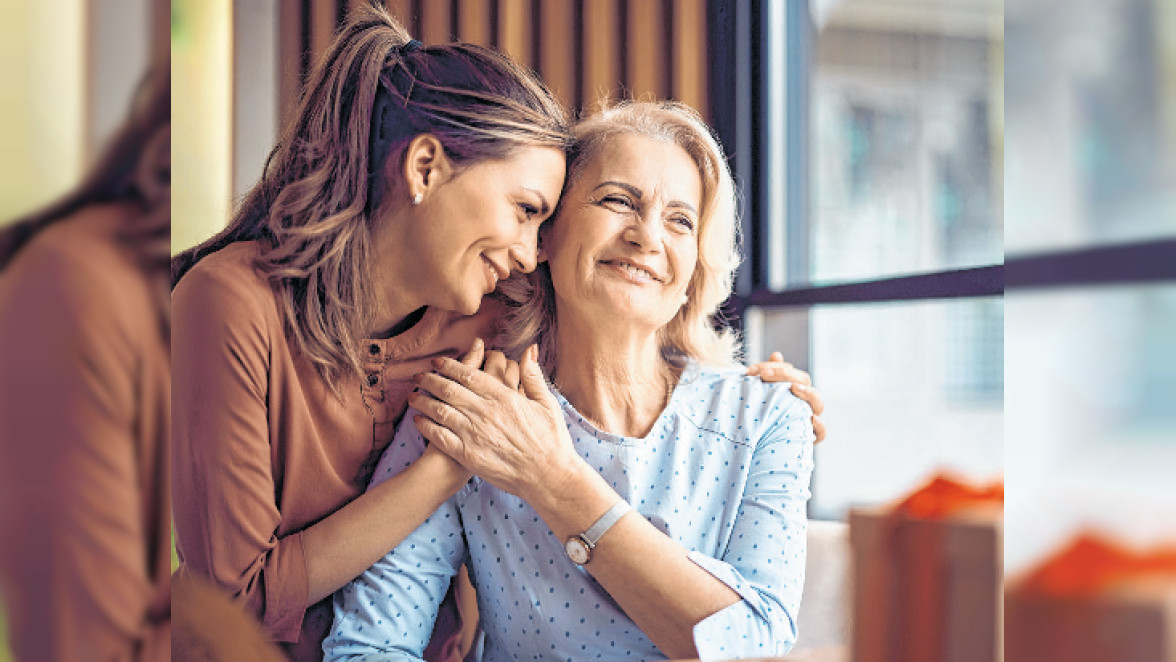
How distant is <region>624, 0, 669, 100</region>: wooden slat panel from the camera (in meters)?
1.10

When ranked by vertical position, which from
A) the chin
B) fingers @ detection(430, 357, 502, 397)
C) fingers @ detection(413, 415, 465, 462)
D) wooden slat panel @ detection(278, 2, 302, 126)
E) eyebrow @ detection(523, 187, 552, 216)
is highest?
wooden slat panel @ detection(278, 2, 302, 126)

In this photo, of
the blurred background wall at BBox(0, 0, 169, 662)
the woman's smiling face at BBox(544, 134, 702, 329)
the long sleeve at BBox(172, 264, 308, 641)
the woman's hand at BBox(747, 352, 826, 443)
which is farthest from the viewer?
the woman's hand at BBox(747, 352, 826, 443)

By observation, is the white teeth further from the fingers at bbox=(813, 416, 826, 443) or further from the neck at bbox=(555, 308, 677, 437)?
the fingers at bbox=(813, 416, 826, 443)

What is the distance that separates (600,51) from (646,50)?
0.06 meters

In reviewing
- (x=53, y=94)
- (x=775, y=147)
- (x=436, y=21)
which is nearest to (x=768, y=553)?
(x=775, y=147)

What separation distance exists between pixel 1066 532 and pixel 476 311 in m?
0.73

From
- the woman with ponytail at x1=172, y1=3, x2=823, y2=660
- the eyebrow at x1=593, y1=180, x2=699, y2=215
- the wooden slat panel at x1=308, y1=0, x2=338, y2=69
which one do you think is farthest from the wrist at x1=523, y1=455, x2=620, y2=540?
the wooden slat panel at x1=308, y1=0, x2=338, y2=69

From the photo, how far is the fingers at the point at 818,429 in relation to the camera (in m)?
1.18

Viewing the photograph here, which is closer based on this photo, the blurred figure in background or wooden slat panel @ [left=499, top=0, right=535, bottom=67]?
the blurred figure in background

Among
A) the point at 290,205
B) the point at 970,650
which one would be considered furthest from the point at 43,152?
the point at 970,650

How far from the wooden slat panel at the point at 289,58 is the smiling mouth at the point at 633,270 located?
1.29 ft

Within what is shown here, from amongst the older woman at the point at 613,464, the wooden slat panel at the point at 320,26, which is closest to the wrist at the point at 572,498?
the older woman at the point at 613,464

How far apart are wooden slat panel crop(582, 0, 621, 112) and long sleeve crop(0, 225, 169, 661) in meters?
0.54

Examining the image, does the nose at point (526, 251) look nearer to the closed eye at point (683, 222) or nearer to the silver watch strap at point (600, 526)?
the closed eye at point (683, 222)
